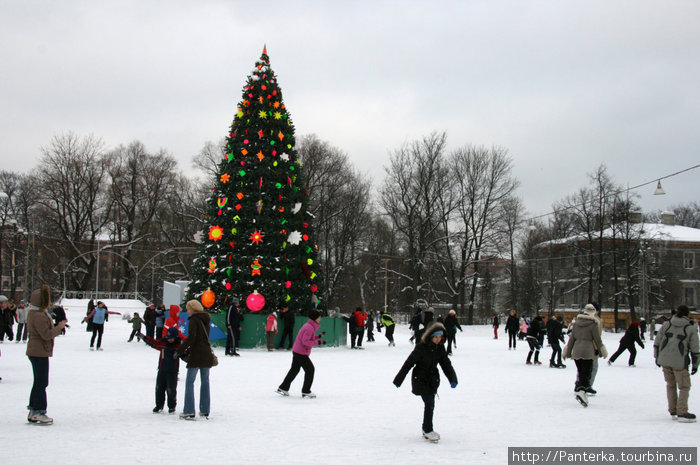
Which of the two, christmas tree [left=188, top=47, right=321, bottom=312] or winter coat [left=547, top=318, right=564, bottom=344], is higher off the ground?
christmas tree [left=188, top=47, right=321, bottom=312]

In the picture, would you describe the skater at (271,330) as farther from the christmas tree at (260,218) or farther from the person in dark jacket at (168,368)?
the person in dark jacket at (168,368)

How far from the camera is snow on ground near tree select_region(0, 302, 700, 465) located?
7.39 meters

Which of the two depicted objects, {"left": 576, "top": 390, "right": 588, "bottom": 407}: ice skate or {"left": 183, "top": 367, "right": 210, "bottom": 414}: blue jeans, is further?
{"left": 576, "top": 390, "right": 588, "bottom": 407}: ice skate

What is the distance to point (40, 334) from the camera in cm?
862

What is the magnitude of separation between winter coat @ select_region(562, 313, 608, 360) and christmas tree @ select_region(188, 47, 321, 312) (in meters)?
14.2

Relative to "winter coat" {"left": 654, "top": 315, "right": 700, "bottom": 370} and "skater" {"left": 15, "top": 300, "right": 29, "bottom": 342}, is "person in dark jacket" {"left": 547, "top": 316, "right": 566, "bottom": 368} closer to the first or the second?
"winter coat" {"left": 654, "top": 315, "right": 700, "bottom": 370}

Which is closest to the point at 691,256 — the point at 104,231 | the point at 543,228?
the point at 543,228

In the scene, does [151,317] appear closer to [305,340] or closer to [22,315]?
[22,315]

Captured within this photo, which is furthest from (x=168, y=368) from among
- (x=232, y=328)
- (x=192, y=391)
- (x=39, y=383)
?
(x=232, y=328)

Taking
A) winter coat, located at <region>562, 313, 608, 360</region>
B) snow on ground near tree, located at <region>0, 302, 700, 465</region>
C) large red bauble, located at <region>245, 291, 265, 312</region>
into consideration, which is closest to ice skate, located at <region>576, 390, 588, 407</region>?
snow on ground near tree, located at <region>0, 302, 700, 465</region>

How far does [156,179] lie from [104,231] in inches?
353

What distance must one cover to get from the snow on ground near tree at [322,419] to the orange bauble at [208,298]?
7.23 metres

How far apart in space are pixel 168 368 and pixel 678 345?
7434 mm

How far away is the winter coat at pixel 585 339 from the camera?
11.7 metres
